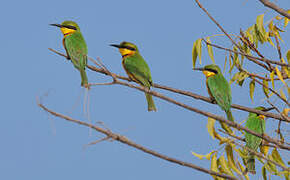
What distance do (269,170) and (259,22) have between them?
118 cm

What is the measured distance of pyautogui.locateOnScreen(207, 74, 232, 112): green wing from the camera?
408 cm

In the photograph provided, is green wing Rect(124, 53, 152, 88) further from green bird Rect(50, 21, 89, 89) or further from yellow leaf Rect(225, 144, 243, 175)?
yellow leaf Rect(225, 144, 243, 175)

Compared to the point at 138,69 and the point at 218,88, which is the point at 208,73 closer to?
the point at 218,88

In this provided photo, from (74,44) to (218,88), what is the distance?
1821 millimetres

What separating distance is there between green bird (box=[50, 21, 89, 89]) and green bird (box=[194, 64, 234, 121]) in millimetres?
1320

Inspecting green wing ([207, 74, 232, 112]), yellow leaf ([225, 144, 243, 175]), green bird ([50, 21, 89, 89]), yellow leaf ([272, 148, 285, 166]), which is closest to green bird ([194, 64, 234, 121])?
green wing ([207, 74, 232, 112])

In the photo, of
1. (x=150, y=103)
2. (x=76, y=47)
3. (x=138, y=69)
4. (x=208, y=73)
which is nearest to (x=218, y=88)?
(x=208, y=73)

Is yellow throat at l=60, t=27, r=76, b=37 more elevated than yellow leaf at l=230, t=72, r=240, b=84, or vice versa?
yellow throat at l=60, t=27, r=76, b=37

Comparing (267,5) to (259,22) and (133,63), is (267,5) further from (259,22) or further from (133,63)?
(133,63)

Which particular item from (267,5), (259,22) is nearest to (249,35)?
(259,22)

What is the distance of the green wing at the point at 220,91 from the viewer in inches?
161

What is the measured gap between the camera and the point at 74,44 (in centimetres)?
512

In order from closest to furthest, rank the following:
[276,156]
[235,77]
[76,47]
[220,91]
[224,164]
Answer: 1. [224,164]
2. [276,156]
3. [235,77]
4. [220,91]
5. [76,47]

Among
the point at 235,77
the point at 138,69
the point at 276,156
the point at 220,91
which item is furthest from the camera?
the point at 138,69
